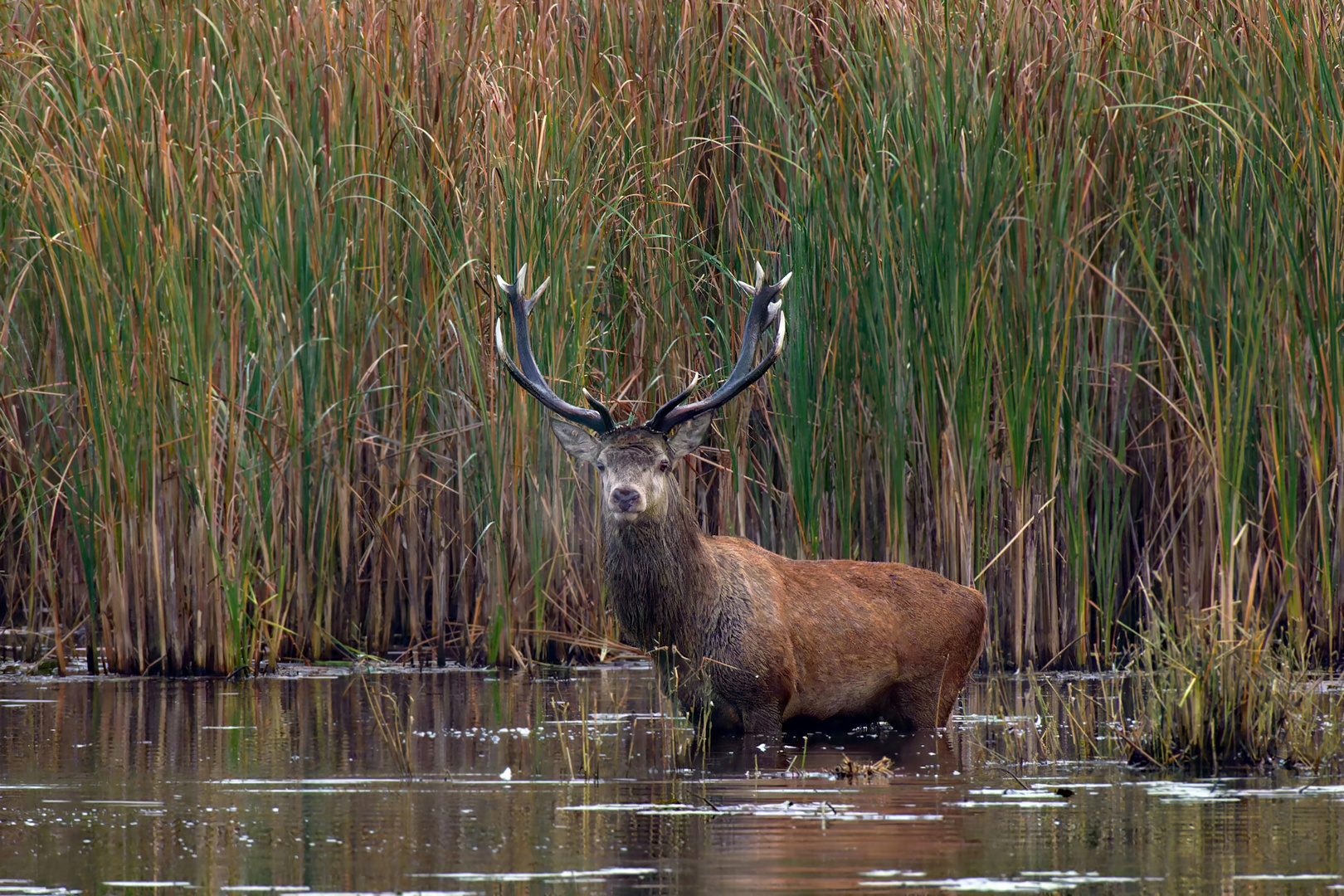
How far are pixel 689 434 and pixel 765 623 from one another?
2.98 ft

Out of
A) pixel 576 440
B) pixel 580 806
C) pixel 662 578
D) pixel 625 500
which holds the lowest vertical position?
pixel 580 806

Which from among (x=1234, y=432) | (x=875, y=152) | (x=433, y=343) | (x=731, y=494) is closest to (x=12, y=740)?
(x=433, y=343)

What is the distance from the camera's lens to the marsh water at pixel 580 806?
5273mm

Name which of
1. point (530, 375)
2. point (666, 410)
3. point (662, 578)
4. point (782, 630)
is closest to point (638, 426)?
point (666, 410)

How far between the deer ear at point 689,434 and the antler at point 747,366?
0.03 m

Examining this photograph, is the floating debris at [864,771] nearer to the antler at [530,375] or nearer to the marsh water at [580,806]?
the marsh water at [580,806]

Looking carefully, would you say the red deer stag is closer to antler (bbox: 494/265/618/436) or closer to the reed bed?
antler (bbox: 494/265/618/436)

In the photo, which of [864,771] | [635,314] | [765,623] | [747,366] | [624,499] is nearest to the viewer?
[864,771]

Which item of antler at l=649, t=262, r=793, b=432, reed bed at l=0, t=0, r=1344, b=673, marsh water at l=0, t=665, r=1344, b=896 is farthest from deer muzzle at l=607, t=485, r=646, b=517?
reed bed at l=0, t=0, r=1344, b=673

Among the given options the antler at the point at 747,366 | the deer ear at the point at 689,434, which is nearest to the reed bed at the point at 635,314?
the antler at the point at 747,366

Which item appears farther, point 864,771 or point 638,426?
point 638,426

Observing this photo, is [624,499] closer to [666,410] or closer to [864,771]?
[666,410]

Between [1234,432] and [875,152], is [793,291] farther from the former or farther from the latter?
[1234,432]

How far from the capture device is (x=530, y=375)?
916 centimetres
